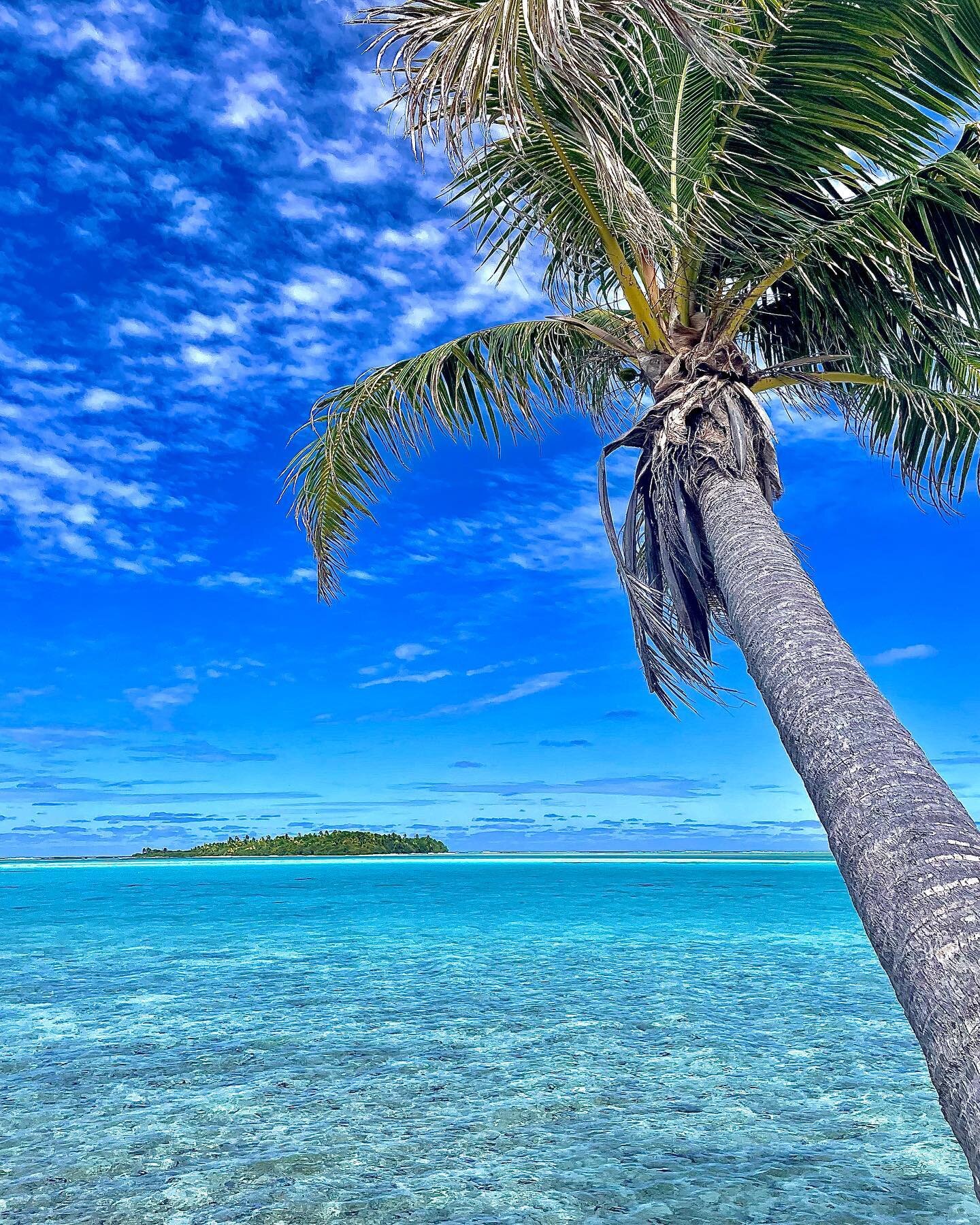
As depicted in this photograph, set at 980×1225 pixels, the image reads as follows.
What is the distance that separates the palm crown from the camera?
4.13 m

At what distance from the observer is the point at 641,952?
1484 centimetres

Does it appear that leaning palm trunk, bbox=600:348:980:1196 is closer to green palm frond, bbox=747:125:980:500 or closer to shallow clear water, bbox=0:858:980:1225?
green palm frond, bbox=747:125:980:500

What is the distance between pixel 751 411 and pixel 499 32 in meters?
2.29

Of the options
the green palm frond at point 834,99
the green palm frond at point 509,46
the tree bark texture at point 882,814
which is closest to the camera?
the tree bark texture at point 882,814

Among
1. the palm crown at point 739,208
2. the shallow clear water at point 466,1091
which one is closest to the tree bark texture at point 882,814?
the palm crown at point 739,208

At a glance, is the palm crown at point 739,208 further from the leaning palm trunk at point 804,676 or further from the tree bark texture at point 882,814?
the tree bark texture at point 882,814

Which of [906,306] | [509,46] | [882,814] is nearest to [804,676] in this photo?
[882,814]

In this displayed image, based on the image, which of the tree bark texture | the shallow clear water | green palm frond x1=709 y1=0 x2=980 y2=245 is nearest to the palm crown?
green palm frond x1=709 y1=0 x2=980 y2=245

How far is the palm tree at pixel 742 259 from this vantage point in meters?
3.12

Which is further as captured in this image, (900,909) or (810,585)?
(810,585)

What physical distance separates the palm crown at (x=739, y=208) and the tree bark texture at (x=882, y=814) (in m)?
1.32

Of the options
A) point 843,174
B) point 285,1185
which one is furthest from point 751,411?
point 285,1185

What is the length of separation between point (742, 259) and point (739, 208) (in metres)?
0.31

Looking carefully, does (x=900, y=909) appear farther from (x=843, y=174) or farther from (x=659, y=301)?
(x=843, y=174)
